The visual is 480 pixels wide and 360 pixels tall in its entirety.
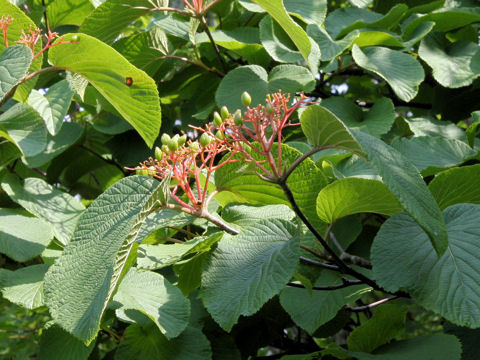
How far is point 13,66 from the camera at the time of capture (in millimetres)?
816

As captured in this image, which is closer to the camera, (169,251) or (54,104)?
(169,251)

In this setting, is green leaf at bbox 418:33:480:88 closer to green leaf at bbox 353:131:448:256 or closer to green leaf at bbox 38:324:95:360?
green leaf at bbox 353:131:448:256

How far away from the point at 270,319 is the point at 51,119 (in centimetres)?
67

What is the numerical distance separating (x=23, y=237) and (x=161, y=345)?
389mm

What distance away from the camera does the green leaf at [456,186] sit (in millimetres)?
891

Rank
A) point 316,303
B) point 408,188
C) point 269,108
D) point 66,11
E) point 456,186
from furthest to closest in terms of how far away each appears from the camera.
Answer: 1. point 66,11
2. point 316,303
3. point 456,186
4. point 269,108
5. point 408,188

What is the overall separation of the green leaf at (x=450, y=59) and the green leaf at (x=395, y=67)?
0.06 metres

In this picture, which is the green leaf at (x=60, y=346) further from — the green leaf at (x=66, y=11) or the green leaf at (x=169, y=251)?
the green leaf at (x=66, y=11)

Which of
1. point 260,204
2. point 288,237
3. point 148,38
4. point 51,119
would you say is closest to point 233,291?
point 288,237

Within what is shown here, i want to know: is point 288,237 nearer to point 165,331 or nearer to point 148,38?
point 165,331

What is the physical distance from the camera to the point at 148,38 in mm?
1450

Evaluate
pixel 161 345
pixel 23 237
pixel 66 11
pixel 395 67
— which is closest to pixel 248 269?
pixel 161 345

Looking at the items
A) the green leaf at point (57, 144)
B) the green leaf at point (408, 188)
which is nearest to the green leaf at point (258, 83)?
the green leaf at point (57, 144)

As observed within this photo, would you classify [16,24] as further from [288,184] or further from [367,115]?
[367,115]
